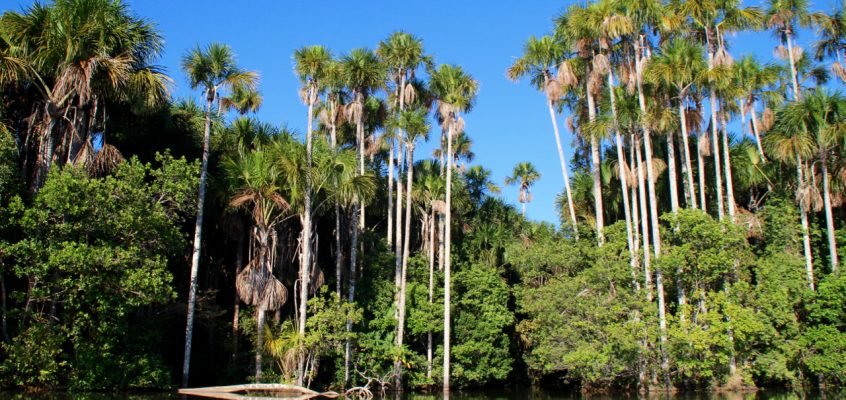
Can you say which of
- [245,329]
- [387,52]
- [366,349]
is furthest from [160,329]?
[387,52]

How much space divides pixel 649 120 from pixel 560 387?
47.4ft

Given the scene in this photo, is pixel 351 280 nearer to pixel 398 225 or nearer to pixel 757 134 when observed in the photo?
pixel 398 225

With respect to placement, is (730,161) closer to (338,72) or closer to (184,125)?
(338,72)

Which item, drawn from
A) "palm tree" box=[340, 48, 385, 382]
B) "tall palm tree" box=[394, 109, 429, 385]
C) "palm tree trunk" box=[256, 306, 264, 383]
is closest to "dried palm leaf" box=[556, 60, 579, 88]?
"tall palm tree" box=[394, 109, 429, 385]

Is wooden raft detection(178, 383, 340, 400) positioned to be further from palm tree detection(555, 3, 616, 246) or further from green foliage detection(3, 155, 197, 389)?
palm tree detection(555, 3, 616, 246)

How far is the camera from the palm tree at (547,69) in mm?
31984

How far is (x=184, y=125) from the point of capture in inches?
1110

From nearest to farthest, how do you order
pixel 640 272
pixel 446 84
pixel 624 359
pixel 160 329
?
pixel 160 329
pixel 624 359
pixel 640 272
pixel 446 84

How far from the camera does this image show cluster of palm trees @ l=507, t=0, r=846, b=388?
28.1 m

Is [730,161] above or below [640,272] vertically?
above

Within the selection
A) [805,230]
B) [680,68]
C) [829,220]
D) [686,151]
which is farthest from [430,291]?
[829,220]

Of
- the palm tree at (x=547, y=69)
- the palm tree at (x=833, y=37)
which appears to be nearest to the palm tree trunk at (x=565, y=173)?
the palm tree at (x=547, y=69)

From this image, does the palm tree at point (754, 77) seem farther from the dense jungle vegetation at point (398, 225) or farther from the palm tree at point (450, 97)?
the palm tree at point (450, 97)

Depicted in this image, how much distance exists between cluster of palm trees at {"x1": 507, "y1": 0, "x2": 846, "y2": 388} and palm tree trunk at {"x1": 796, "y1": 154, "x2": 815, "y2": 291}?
0.31ft
